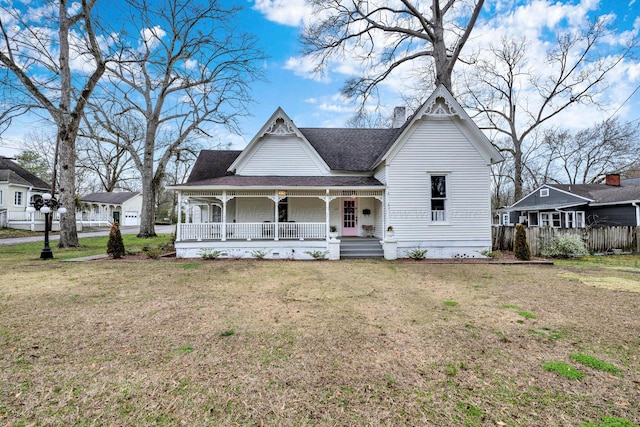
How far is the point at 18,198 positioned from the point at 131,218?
56.0 ft

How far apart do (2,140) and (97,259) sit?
319 inches

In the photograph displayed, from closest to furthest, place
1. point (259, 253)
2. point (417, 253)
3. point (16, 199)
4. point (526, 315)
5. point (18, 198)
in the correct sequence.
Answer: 1. point (526, 315)
2. point (417, 253)
3. point (259, 253)
4. point (16, 199)
5. point (18, 198)

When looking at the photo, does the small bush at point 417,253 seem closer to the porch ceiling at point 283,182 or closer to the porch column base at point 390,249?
the porch column base at point 390,249

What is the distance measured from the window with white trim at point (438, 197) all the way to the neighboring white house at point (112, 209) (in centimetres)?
3993

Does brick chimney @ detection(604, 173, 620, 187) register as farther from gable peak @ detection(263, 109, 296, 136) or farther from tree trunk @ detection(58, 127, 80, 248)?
tree trunk @ detection(58, 127, 80, 248)

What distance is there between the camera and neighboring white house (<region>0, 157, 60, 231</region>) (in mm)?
25487

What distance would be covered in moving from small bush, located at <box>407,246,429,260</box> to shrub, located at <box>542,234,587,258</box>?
20.0 ft

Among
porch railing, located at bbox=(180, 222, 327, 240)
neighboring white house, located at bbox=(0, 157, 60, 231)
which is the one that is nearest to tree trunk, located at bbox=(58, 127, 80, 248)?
porch railing, located at bbox=(180, 222, 327, 240)

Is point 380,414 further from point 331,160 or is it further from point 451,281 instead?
point 331,160

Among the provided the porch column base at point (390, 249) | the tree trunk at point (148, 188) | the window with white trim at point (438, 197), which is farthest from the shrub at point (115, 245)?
the window with white trim at point (438, 197)

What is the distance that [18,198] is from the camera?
27547 mm

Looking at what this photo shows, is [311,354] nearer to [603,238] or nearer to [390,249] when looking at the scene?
[390,249]

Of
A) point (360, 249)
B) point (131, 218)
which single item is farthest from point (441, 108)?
point (131, 218)

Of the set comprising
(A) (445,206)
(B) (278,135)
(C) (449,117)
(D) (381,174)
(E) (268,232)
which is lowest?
(E) (268,232)
